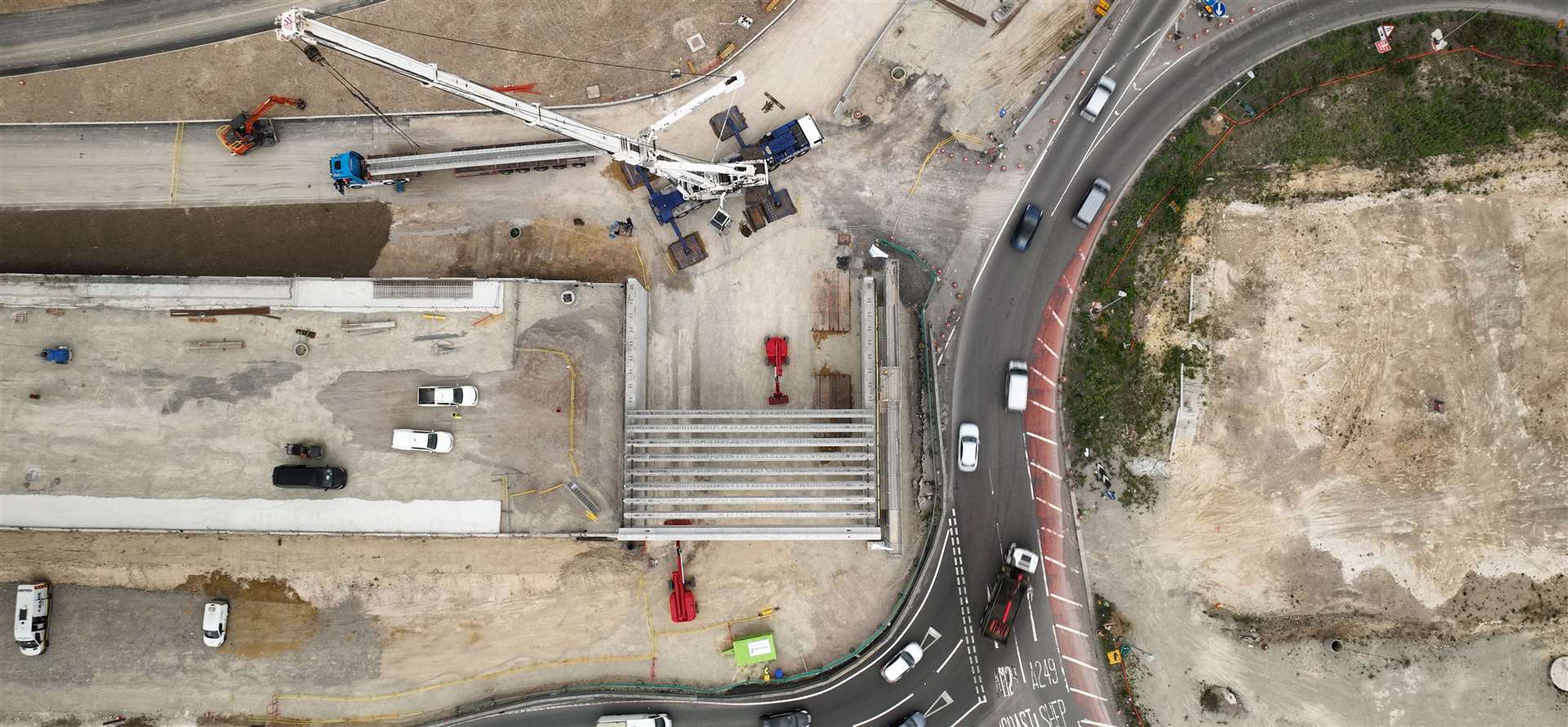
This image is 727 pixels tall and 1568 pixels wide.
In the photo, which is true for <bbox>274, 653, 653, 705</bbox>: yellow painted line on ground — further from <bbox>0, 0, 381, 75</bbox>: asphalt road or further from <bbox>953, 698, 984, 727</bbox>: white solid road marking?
<bbox>0, 0, 381, 75</bbox>: asphalt road

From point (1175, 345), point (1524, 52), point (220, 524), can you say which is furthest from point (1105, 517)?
point (220, 524)

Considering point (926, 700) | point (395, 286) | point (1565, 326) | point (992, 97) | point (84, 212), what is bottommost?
point (926, 700)

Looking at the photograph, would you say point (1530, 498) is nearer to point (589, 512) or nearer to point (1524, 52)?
point (1524, 52)

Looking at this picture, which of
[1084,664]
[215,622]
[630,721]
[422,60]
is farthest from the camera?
[422,60]

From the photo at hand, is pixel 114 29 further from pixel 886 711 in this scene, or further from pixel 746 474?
pixel 886 711

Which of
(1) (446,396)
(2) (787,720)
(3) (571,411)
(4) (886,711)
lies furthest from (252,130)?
(4) (886,711)

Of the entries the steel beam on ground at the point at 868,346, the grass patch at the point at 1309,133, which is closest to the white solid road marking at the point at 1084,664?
the grass patch at the point at 1309,133
